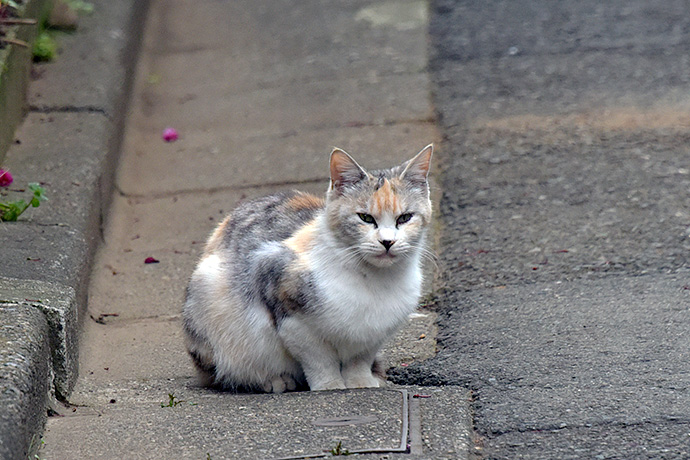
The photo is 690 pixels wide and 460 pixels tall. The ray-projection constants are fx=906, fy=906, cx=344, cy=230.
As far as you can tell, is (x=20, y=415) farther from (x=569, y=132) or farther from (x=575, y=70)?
(x=575, y=70)

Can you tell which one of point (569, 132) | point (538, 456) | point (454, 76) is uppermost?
point (454, 76)

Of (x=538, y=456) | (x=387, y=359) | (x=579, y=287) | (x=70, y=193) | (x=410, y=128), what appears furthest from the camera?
(x=410, y=128)

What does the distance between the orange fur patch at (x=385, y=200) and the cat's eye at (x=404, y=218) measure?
1.5 inches

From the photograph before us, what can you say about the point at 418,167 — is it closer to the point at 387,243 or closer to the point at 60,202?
the point at 387,243

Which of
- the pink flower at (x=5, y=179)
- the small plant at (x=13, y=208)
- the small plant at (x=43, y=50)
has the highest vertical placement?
the small plant at (x=43, y=50)

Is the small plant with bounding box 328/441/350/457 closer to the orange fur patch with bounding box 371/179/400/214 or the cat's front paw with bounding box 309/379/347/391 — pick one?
the cat's front paw with bounding box 309/379/347/391

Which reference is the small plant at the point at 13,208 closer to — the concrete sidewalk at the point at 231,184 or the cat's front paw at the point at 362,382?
the concrete sidewalk at the point at 231,184

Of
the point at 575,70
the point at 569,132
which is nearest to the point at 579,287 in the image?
the point at 569,132

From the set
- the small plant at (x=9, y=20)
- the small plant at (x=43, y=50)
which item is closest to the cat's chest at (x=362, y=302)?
the small plant at (x=9, y=20)

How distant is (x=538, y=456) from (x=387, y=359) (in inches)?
43.5

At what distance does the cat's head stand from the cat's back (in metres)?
0.29

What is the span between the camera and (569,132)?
5781 millimetres

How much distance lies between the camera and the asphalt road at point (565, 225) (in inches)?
119

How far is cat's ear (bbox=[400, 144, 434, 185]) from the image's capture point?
11.1ft
